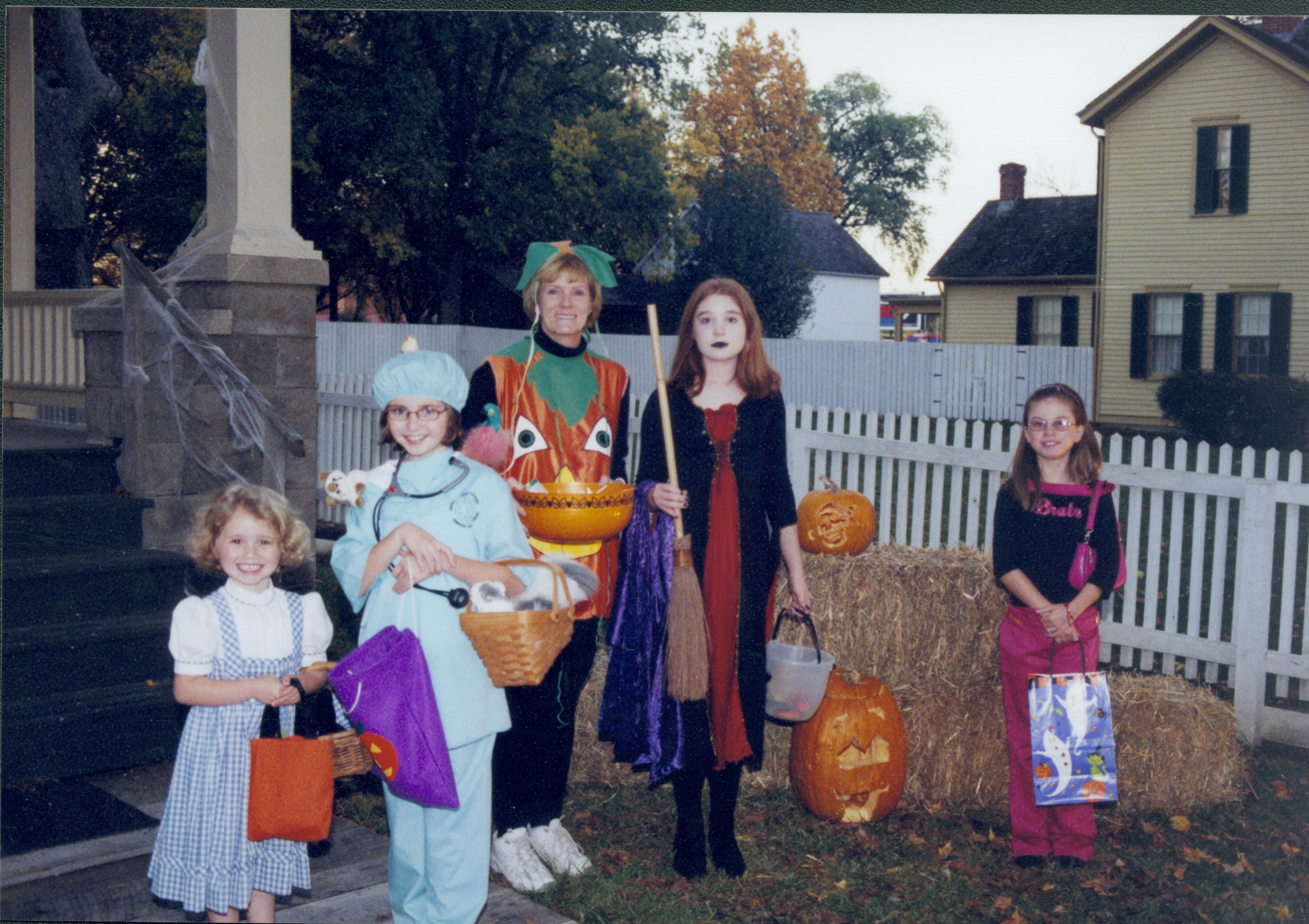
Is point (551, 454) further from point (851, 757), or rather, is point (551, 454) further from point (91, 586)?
point (91, 586)

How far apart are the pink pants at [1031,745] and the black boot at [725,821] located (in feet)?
3.33

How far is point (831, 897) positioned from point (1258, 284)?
12.3 m

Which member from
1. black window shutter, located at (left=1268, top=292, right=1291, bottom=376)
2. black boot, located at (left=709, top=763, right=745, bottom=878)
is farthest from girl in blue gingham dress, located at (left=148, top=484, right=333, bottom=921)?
black window shutter, located at (left=1268, top=292, right=1291, bottom=376)

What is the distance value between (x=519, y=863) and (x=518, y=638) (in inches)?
45.8

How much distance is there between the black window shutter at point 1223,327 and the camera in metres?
14.5

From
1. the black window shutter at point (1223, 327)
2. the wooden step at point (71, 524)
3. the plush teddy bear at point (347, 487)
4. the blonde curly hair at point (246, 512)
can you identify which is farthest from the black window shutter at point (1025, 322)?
the blonde curly hair at point (246, 512)

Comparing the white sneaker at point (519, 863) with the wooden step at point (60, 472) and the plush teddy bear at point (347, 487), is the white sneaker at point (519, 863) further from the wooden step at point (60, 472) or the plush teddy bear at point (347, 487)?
the wooden step at point (60, 472)

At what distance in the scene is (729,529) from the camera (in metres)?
3.52

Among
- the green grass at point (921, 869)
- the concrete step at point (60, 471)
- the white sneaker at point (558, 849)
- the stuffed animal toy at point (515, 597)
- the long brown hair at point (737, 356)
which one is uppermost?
the long brown hair at point (737, 356)

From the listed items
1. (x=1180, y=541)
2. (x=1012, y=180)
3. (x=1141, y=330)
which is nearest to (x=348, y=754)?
(x=1180, y=541)

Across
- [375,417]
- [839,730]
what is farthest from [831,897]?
[375,417]

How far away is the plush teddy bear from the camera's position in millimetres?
2877

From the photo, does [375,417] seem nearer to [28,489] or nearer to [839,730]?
[28,489]

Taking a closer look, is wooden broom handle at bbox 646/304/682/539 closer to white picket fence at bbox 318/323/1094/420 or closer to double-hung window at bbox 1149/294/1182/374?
double-hung window at bbox 1149/294/1182/374
